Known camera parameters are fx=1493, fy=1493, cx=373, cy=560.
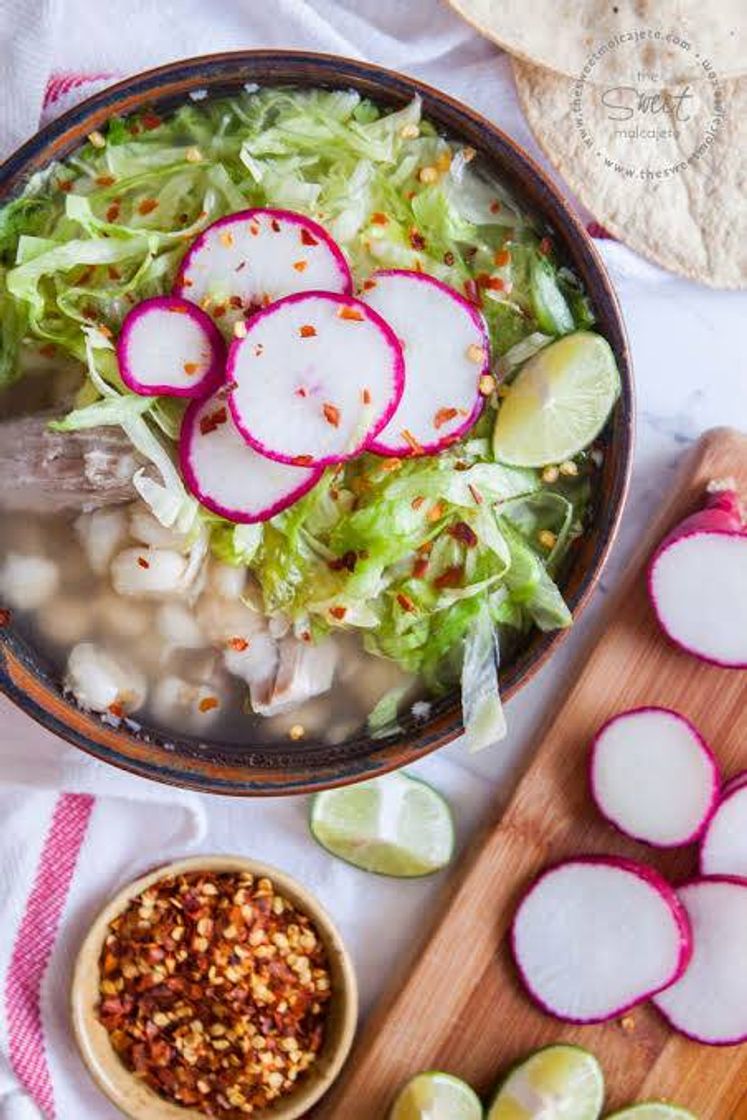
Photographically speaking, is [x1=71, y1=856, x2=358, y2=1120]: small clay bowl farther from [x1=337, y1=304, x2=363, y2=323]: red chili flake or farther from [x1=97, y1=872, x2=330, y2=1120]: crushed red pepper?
[x1=337, y1=304, x2=363, y2=323]: red chili flake

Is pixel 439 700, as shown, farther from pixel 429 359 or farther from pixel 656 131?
pixel 656 131

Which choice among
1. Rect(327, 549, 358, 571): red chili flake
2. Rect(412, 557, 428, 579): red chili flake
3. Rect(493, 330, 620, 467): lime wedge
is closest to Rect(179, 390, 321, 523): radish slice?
Rect(327, 549, 358, 571): red chili flake

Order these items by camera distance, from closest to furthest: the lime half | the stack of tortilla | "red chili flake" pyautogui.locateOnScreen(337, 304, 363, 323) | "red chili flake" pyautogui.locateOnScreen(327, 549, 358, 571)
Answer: "red chili flake" pyautogui.locateOnScreen(337, 304, 363, 323), "red chili flake" pyautogui.locateOnScreen(327, 549, 358, 571), the stack of tortilla, the lime half

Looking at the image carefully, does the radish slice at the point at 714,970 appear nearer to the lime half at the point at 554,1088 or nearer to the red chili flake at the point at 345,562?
the lime half at the point at 554,1088

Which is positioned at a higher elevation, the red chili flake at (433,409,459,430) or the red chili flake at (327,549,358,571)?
the red chili flake at (433,409,459,430)

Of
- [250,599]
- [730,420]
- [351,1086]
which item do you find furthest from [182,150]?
[351,1086]

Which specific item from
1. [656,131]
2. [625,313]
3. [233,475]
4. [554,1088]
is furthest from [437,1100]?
[656,131]
